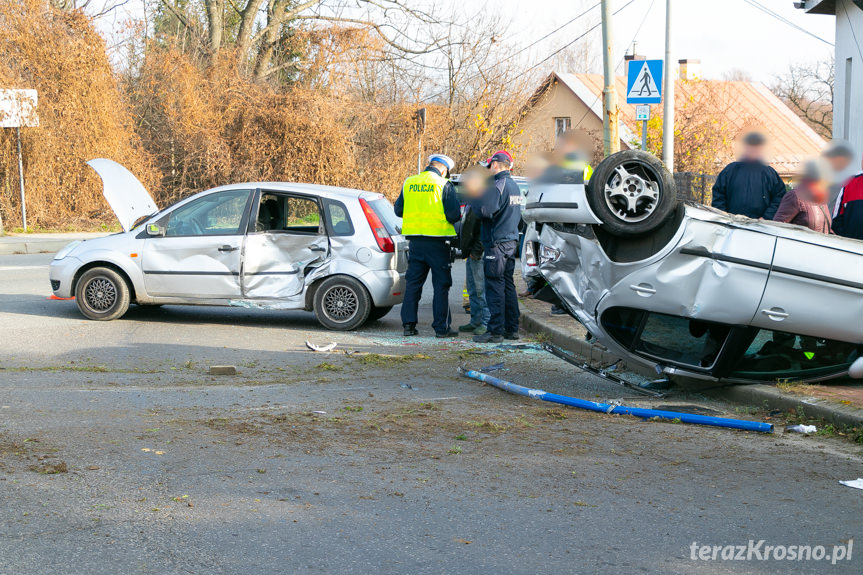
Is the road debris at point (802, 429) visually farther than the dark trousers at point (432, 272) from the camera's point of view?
No

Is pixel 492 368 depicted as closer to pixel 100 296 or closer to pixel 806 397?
pixel 806 397

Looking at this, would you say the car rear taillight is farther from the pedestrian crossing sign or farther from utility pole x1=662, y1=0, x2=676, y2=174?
utility pole x1=662, y1=0, x2=676, y2=174

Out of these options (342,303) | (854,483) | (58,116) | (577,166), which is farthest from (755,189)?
(58,116)

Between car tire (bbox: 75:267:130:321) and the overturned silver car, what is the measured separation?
18.9 feet

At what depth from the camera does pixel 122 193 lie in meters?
10.6

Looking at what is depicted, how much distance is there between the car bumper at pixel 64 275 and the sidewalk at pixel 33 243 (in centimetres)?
925

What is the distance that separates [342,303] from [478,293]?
63.2 inches

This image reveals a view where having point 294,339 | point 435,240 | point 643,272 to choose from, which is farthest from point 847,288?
point 294,339

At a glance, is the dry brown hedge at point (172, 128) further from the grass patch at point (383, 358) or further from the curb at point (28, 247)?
the grass patch at point (383, 358)

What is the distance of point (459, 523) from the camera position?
405 centimetres

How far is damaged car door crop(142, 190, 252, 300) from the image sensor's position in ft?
33.2

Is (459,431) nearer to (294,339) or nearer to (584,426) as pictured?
(584,426)

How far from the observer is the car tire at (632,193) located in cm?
618

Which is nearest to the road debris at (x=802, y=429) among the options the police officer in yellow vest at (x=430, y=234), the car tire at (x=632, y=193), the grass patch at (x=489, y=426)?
the car tire at (x=632, y=193)
